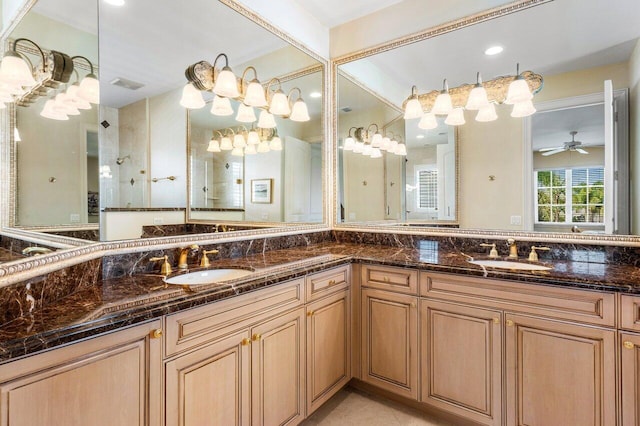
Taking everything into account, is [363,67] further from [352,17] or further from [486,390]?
[486,390]

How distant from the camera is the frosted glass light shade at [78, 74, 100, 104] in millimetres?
1398

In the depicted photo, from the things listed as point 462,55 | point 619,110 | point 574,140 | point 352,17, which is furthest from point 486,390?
point 352,17

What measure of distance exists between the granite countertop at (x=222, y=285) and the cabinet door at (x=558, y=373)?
0.76 feet

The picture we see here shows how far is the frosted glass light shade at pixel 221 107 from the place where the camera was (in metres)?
2.11

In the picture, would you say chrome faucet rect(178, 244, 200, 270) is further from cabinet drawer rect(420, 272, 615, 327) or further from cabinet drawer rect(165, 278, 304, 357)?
cabinet drawer rect(420, 272, 615, 327)

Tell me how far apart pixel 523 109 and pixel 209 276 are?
2.13 metres

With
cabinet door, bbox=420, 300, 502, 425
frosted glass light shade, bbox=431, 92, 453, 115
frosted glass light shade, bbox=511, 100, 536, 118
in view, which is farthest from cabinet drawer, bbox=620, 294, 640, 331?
frosted glass light shade, bbox=431, 92, 453, 115

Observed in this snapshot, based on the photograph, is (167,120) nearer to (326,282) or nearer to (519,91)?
(326,282)

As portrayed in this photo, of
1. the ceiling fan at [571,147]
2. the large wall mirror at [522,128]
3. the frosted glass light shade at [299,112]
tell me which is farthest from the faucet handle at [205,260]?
the ceiling fan at [571,147]

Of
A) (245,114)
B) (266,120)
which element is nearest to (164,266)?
(245,114)

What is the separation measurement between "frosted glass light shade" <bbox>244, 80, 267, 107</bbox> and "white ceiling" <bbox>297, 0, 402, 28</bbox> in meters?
0.85

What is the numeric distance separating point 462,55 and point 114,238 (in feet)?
7.90

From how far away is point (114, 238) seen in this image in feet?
4.96

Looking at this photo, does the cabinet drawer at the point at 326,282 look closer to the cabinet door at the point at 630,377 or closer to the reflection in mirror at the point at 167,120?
the reflection in mirror at the point at 167,120
